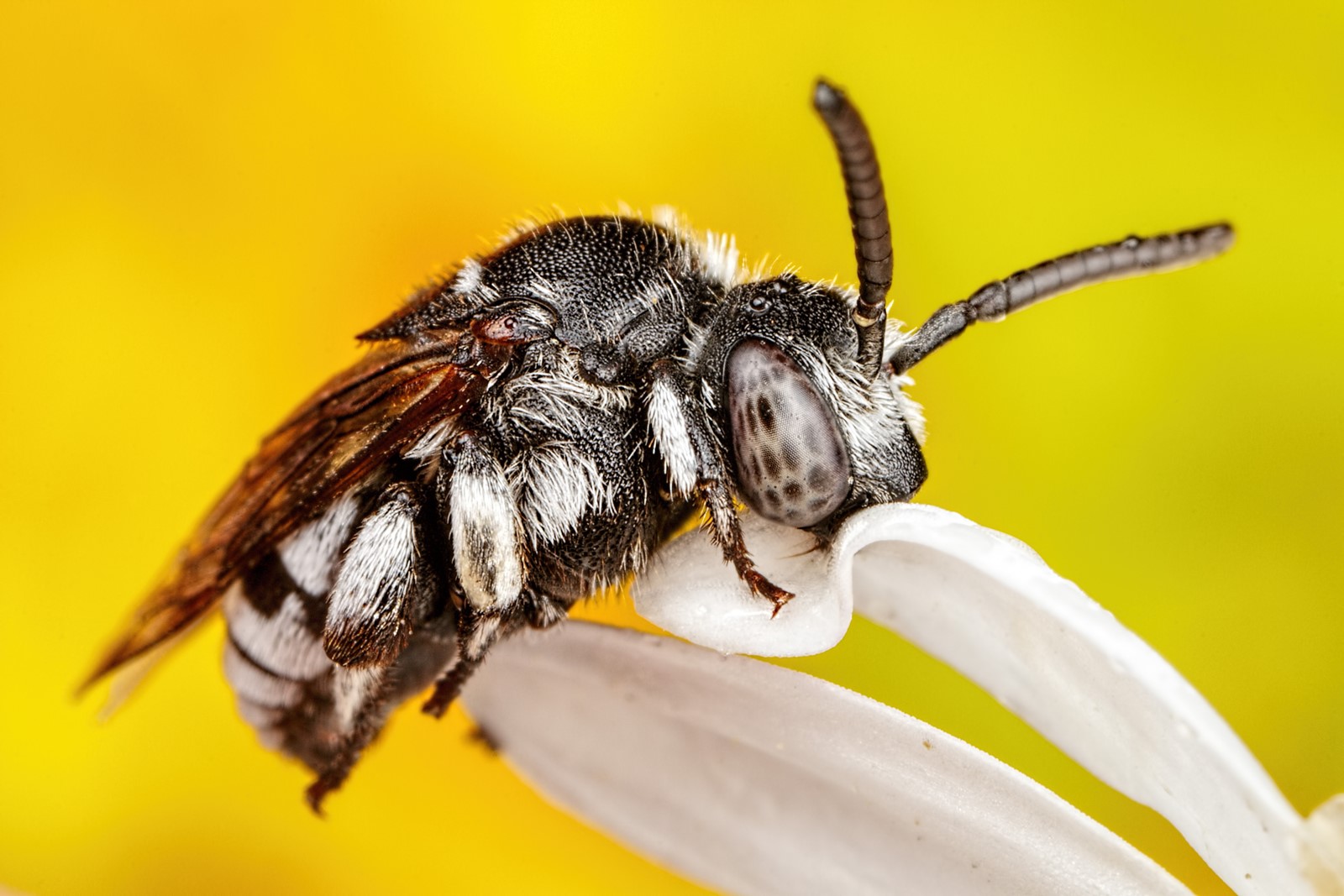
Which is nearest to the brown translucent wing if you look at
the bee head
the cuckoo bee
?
the cuckoo bee

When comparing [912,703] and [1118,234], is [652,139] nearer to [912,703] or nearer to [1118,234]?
[1118,234]

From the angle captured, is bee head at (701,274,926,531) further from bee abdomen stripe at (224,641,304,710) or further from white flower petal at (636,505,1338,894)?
bee abdomen stripe at (224,641,304,710)

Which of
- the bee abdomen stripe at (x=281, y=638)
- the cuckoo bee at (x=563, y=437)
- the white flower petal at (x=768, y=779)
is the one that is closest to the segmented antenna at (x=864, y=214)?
the cuckoo bee at (x=563, y=437)

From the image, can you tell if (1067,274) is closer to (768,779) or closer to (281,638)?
(768,779)

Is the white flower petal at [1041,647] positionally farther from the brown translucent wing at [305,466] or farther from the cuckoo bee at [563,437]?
the brown translucent wing at [305,466]

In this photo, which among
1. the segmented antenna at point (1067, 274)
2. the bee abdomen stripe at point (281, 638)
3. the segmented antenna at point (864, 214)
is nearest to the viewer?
the segmented antenna at point (864, 214)

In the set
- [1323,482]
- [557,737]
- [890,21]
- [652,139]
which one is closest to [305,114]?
[652,139]
